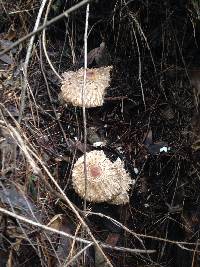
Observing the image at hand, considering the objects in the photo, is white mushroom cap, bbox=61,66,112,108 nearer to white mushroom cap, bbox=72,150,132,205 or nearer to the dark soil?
the dark soil

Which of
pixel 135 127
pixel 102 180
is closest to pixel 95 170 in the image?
pixel 102 180

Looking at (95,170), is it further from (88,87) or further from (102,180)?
(88,87)

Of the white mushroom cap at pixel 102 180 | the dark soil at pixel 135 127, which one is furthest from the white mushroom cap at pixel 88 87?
the white mushroom cap at pixel 102 180

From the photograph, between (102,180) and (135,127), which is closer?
(102,180)

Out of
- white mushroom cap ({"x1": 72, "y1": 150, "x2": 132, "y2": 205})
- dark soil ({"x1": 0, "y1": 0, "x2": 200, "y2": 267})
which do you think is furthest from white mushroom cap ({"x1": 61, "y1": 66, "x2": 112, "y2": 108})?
white mushroom cap ({"x1": 72, "y1": 150, "x2": 132, "y2": 205})

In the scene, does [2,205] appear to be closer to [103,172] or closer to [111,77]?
[103,172]

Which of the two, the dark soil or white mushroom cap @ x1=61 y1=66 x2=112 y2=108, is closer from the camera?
the dark soil
